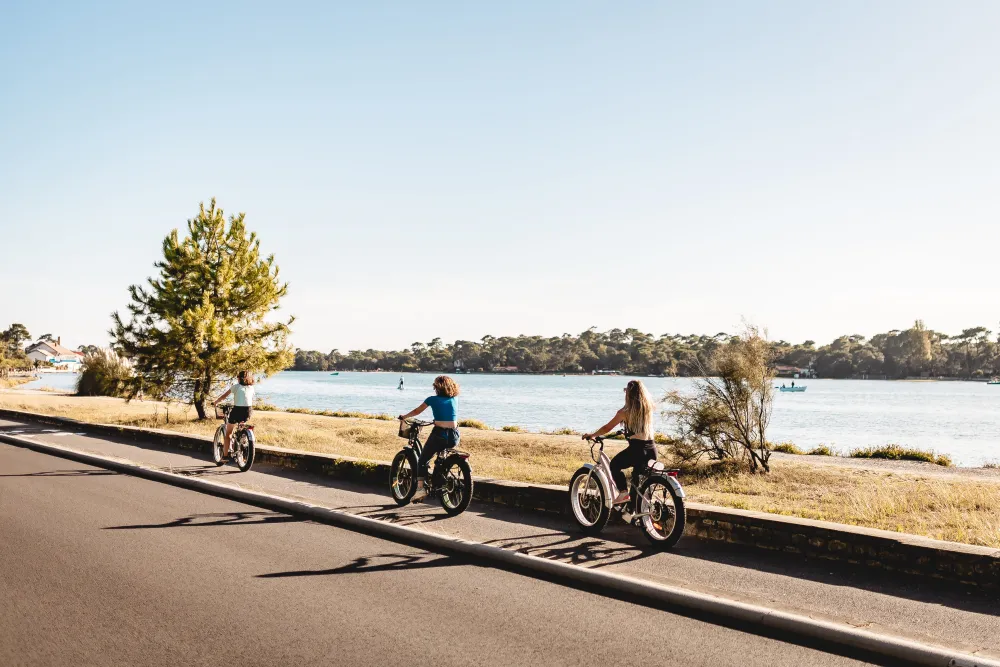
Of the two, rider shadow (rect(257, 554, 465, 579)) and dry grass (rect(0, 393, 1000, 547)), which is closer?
rider shadow (rect(257, 554, 465, 579))

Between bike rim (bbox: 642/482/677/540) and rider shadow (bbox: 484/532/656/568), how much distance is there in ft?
0.79

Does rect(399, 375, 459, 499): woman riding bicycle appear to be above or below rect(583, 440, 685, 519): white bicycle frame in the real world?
above

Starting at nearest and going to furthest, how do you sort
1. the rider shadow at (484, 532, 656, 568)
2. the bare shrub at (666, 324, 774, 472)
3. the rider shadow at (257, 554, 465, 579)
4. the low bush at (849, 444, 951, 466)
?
the rider shadow at (257, 554, 465, 579) → the rider shadow at (484, 532, 656, 568) → the bare shrub at (666, 324, 774, 472) → the low bush at (849, 444, 951, 466)

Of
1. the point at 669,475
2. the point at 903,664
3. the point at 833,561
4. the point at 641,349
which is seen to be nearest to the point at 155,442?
the point at 669,475

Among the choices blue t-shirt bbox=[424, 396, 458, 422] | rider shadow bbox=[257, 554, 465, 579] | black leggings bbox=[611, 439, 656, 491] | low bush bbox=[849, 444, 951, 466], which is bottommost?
low bush bbox=[849, 444, 951, 466]

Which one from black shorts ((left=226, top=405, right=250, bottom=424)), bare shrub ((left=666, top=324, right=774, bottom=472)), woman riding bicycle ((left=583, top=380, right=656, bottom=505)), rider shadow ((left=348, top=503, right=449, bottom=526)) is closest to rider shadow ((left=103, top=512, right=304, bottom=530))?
rider shadow ((left=348, top=503, right=449, bottom=526))

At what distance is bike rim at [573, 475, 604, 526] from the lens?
852 centimetres

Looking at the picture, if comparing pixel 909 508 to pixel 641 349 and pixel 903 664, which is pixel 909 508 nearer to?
pixel 903 664

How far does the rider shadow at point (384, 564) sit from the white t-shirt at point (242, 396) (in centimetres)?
841

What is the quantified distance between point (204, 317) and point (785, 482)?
68.7ft

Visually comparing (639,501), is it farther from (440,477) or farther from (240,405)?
(240,405)

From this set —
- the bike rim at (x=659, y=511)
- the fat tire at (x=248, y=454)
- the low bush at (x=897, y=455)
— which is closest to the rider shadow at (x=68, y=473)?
the fat tire at (x=248, y=454)

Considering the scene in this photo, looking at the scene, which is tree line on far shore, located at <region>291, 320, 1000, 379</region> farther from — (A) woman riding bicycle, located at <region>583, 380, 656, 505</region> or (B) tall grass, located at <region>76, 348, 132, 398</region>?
(A) woman riding bicycle, located at <region>583, 380, 656, 505</region>

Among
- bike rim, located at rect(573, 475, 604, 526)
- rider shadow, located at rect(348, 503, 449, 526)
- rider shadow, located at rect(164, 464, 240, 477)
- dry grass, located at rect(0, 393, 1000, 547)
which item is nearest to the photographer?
bike rim, located at rect(573, 475, 604, 526)
